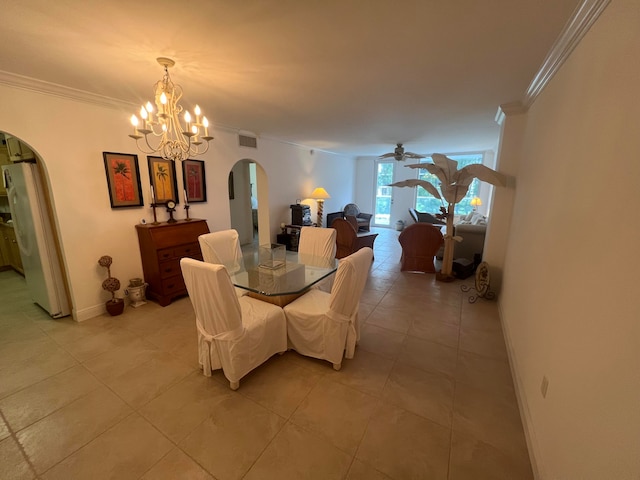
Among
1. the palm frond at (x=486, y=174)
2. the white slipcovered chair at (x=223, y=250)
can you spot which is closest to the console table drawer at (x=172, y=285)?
the white slipcovered chair at (x=223, y=250)

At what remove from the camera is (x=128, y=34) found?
1625 mm

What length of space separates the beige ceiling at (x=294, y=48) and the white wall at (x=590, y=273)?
0.47 meters

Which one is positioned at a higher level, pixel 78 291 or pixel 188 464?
pixel 78 291

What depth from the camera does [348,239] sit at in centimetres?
455

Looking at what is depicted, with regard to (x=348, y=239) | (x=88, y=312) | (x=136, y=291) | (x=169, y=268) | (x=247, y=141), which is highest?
(x=247, y=141)

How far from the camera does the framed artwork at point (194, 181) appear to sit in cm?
368

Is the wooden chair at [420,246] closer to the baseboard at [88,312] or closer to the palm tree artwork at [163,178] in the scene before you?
the palm tree artwork at [163,178]

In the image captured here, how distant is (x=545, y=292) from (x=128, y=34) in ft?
10.4

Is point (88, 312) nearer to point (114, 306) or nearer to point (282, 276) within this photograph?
point (114, 306)

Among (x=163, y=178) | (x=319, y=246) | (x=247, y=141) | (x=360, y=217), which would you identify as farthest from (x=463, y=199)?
(x=163, y=178)

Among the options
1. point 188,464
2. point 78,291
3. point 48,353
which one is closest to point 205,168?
point 78,291

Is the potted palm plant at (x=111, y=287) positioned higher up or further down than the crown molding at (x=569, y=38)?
further down

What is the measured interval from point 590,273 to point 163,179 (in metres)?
4.17

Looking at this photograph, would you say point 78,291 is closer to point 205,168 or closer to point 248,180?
point 205,168
